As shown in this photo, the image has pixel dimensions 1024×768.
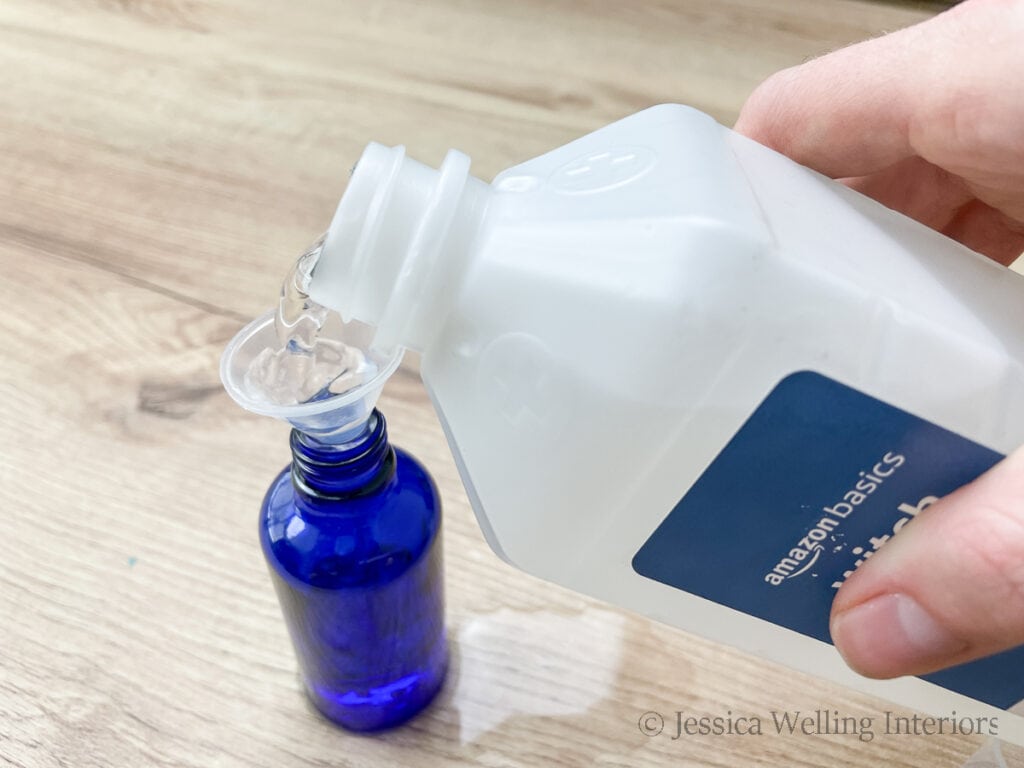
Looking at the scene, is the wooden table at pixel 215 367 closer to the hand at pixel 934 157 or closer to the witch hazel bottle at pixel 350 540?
the witch hazel bottle at pixel 350 540

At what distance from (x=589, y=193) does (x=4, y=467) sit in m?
0.39

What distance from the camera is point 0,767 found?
0.43 metres

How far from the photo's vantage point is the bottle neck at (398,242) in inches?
11.4

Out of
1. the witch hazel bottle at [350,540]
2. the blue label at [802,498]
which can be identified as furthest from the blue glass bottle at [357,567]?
the blue label at [802,498]

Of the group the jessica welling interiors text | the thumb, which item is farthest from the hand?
the jessica welling interiors text

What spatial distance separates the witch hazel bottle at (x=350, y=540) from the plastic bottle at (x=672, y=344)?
0.18 ft

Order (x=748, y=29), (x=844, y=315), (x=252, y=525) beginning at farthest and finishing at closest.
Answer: (x=748, y=29) < (x=252, y=525) < (x=844, y=315)

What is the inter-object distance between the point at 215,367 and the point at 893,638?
0.40m

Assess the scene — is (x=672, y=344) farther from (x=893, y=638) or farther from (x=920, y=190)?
(x=920, y=190)

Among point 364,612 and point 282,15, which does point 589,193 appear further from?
point 282,15

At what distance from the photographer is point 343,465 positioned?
Result: 375 mm

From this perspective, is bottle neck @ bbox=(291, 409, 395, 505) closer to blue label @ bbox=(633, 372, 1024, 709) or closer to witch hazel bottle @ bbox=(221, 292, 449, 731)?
witch hazel bottle @ bbox=(221, 292, 449, 731)

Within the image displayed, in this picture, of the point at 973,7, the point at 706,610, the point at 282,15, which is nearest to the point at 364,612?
the point at 706,610

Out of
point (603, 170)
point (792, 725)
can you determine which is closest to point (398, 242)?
point (603, 170)
